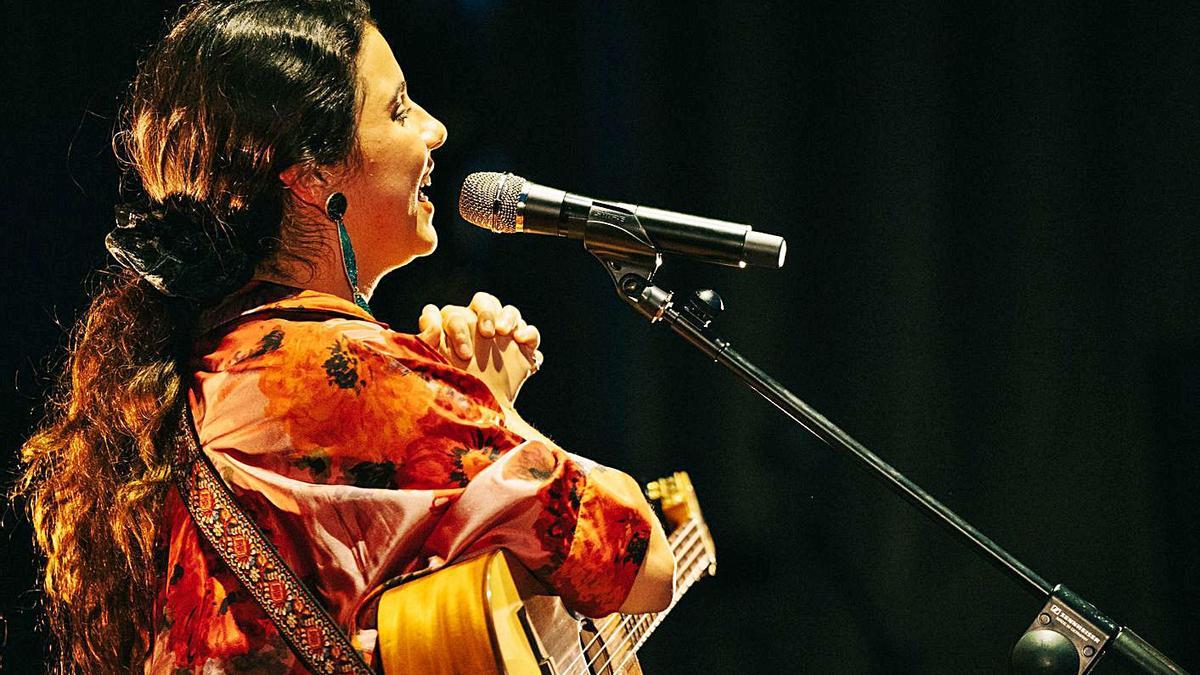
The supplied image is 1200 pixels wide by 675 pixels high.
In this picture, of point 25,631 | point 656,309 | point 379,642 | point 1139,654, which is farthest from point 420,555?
point 25,631

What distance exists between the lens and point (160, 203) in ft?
4.09

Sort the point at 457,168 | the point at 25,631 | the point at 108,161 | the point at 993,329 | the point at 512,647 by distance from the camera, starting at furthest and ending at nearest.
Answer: the point at 457,168, the point at 993,329, the point at 108,161, the point at 25,631, the point at 512,647

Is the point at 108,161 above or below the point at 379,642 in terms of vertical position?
above

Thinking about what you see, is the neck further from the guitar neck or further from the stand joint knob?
the guitar neck

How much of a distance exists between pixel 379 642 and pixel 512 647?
13 cm

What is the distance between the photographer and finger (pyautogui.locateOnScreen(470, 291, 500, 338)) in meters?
1.37

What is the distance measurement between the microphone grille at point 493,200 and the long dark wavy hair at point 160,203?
5.9 inches

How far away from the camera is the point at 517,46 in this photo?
7.75ft

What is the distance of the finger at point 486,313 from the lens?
137cm

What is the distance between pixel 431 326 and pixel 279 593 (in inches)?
16.1

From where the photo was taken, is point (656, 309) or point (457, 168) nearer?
point (656, 309)

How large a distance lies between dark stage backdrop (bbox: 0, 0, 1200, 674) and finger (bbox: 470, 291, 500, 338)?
99 centimetres

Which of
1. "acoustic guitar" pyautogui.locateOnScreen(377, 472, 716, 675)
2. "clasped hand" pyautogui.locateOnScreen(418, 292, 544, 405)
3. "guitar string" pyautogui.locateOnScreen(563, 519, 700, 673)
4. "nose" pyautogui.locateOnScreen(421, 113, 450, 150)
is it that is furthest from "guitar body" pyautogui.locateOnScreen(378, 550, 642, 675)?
"nose" pyautogui.locateOnScreen(421, 113, 450, 150)

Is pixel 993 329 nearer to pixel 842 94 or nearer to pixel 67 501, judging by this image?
pixel 842 94
